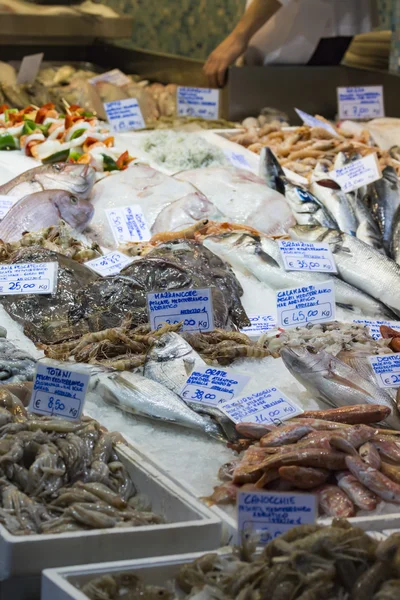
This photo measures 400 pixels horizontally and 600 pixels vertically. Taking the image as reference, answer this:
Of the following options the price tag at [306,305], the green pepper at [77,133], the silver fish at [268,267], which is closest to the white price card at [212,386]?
the price tag at [306,305]

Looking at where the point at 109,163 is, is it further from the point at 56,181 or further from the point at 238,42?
the point at 238,42

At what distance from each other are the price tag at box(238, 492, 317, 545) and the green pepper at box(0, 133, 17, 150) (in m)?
4.56

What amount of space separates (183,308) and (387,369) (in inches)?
31.8

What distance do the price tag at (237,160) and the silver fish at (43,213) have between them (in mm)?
1574

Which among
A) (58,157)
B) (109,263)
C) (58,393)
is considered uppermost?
(58,393)

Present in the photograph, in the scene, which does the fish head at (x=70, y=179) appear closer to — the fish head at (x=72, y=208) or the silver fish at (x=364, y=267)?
the fish head at (x=72, y=208)

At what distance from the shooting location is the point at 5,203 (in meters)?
4.92

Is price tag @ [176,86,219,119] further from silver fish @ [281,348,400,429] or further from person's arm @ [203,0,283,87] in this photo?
silver fish @ [281,348,400,429]

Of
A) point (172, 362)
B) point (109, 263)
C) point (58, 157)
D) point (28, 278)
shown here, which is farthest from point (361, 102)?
point (172, 362)

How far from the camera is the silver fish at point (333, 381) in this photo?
3.09 meters

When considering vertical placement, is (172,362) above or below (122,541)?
below

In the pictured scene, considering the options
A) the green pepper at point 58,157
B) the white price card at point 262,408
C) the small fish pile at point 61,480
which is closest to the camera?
the small fish pile at point 61,480

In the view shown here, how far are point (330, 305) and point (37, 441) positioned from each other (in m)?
1.81

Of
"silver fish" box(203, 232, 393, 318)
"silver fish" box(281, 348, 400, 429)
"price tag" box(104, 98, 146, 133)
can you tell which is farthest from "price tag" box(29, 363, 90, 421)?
"price tag" box(104, 98, 146, 133)
